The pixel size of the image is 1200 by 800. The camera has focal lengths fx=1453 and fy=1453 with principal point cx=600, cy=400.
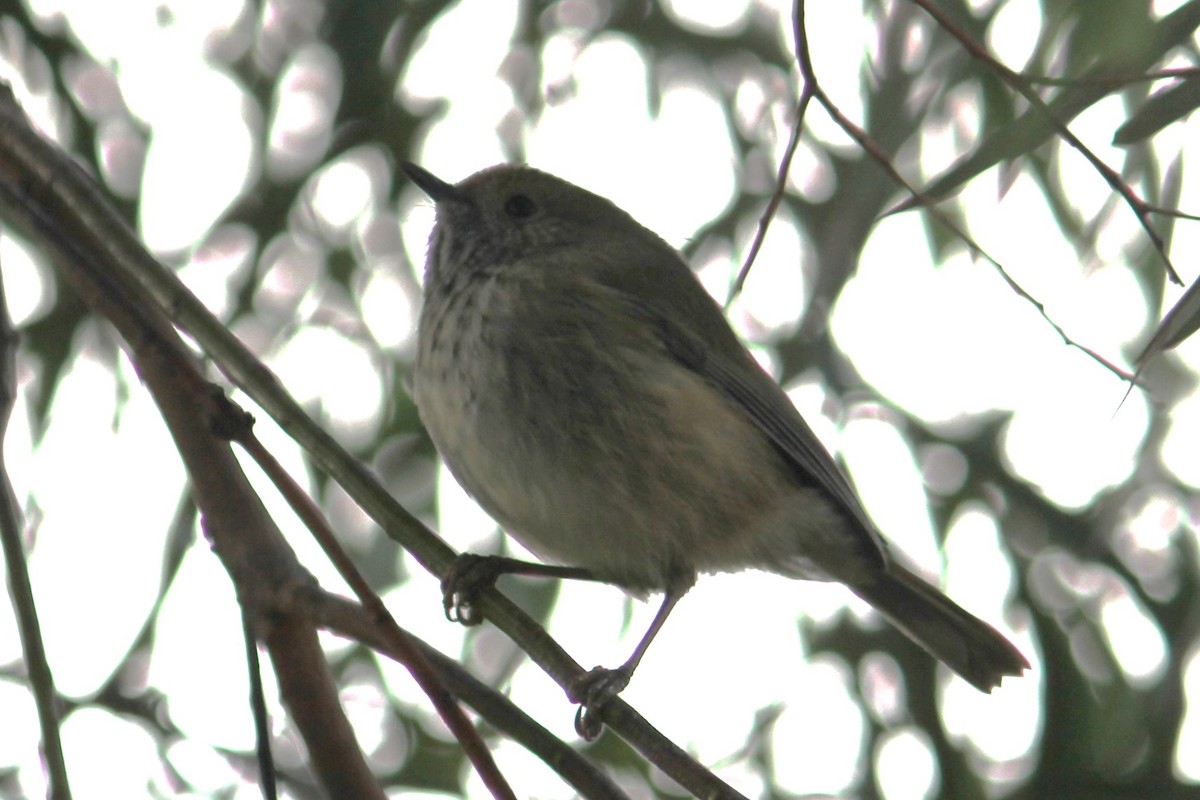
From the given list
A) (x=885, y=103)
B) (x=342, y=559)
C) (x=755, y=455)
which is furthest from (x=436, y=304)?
(x=342, y=559)

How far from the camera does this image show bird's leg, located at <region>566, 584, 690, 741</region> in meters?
2.33

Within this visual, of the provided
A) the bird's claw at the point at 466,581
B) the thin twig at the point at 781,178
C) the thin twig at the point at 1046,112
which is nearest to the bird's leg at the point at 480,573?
the bird's claw at the point at 466,581

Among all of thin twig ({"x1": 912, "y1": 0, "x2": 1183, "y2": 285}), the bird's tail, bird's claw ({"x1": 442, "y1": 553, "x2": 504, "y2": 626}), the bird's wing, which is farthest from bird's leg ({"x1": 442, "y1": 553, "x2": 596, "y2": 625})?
thin twig ({"x1": 912, "y1": 0, "x2": 1183, "y2": 285})

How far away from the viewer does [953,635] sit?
10.4 ft

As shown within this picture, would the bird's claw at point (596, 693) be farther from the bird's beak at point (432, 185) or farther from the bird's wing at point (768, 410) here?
the bird's beak at point (432, 185)

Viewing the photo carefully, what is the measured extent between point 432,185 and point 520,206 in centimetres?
21

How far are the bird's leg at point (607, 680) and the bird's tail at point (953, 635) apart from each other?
604mm

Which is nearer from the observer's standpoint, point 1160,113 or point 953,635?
point 1160,113

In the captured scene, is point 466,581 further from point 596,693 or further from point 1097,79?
point 1097,79

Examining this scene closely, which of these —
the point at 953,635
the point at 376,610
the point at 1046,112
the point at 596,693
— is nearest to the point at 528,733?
the point at 376,610

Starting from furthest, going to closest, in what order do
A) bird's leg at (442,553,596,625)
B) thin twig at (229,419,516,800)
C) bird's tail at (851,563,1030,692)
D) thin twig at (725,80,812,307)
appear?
bird's tail at (851,563,1030,692) < bird's leg at (442,553,596,625) < thin twig at (725,80,812,307) < thin twig at (229,419,516,800)

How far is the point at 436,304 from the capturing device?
297cm

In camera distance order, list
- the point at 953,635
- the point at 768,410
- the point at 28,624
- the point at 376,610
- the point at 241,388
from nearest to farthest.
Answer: the point at 376,610 < the point at 28,624 < the point at 241,388 < the point at 768,410 < the point at 953,635

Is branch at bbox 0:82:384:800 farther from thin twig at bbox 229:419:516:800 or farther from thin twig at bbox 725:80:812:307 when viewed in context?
thin twig at bbox 725:80:812:307
